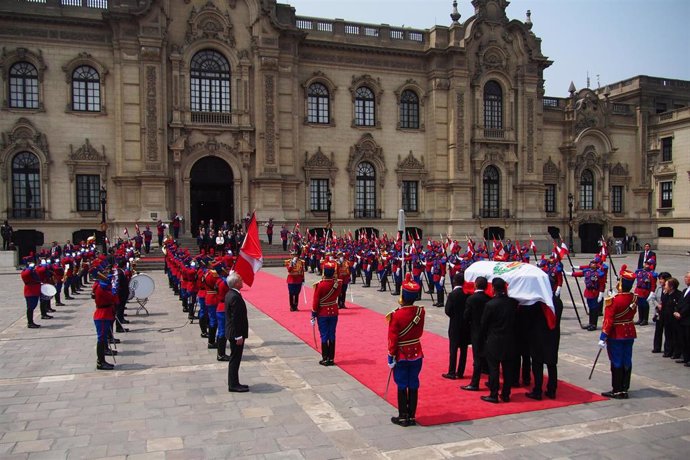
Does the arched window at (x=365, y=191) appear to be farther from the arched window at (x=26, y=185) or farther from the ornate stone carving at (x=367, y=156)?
the arched window at (x=26, y=185)

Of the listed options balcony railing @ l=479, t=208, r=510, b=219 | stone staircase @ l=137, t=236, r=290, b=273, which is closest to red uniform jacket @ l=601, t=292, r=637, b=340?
stone staircase @ l=137, t=236, r=290, b=273

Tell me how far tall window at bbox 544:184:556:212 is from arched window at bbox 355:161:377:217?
15220 mm

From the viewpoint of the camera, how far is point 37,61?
32.2 metres

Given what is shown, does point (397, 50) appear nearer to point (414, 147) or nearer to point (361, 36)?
point (361, 36)

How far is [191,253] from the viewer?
30.8m

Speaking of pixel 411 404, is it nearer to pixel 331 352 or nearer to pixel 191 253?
pixel 331 352

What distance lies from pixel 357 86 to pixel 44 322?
28282 millimetres

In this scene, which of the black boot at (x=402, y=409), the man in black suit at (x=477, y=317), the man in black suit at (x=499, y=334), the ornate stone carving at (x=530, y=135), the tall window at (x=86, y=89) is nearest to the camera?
the black boot at (x=402, y=409)

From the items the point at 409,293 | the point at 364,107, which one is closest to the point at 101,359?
the point at 409,293

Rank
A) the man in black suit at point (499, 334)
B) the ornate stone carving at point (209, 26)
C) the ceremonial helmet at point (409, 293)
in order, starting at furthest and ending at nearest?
the ornate stone carving at point (209, 26) → the man in black suit at point (499, 334) → the ceremonial helmet at point (409, 293)

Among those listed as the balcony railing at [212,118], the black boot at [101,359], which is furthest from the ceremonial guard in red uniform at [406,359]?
the balcony railing at [212,118]

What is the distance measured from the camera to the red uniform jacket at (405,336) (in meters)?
7.47

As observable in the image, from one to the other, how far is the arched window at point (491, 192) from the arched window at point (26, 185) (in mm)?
29916

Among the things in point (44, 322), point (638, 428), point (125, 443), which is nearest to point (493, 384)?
point (638, 428)
